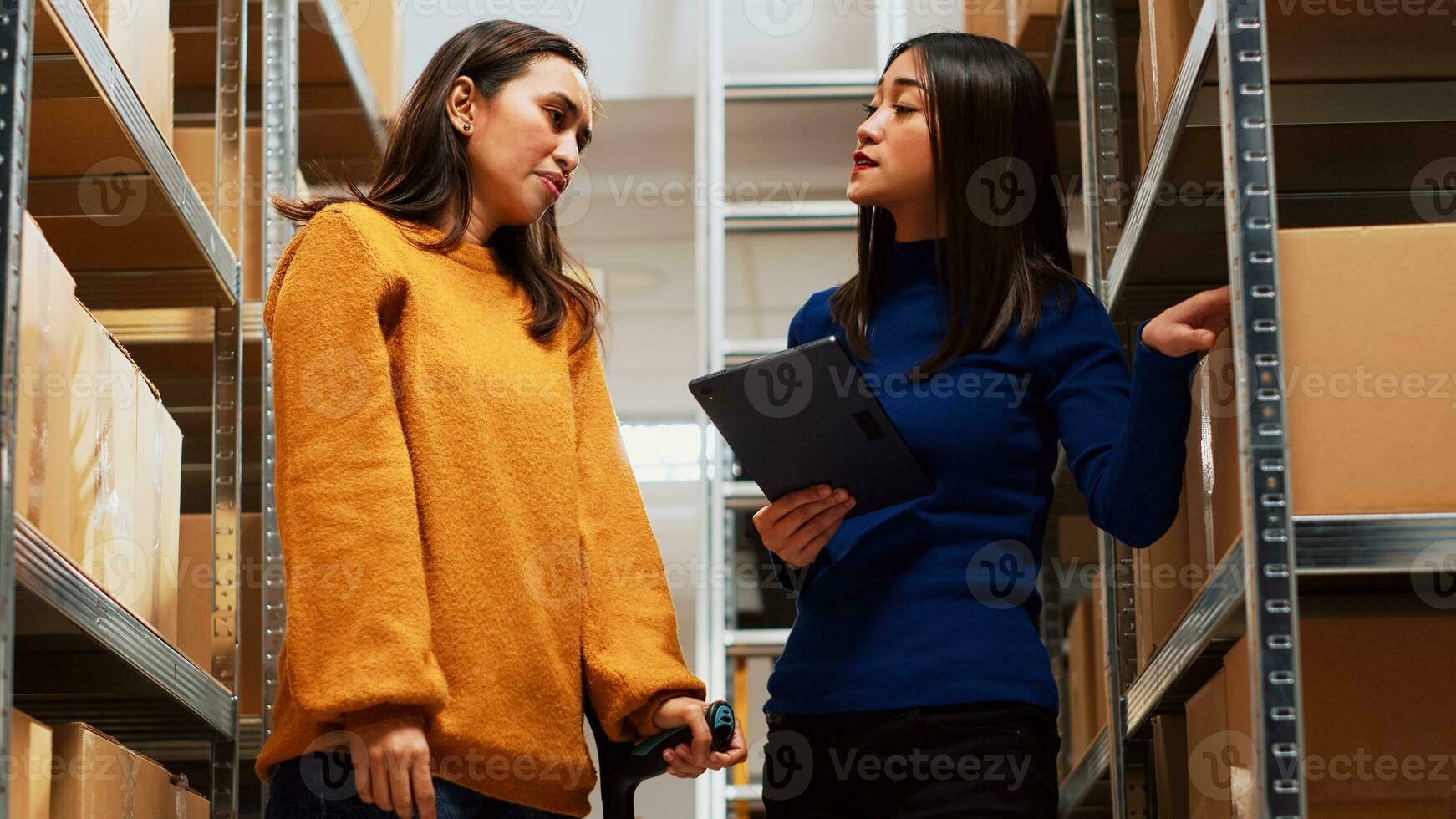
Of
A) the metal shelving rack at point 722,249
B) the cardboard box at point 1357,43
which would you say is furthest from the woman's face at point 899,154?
the metal shelving rack at point 722,249

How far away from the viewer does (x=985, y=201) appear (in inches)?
68.3

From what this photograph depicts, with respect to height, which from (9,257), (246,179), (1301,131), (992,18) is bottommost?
(9,257)

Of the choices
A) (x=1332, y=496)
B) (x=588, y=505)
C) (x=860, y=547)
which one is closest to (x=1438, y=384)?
(x=1332, y=496)

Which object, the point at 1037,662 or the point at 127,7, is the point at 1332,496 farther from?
the point at 127,7

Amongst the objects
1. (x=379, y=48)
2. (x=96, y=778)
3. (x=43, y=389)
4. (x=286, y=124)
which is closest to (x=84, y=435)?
(x=43, y=389)

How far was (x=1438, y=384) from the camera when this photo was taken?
4.49 feet

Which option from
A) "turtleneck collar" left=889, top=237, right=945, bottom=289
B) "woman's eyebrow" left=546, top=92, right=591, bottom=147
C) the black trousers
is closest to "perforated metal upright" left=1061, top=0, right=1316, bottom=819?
the black trousers

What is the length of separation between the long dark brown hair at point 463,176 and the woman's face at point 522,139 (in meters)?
0.01

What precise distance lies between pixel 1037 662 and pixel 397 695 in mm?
599

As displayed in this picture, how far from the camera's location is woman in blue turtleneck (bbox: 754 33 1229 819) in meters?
1.50

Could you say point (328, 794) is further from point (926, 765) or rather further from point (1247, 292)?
point (1247, 292)

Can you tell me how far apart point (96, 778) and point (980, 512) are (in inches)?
37.1

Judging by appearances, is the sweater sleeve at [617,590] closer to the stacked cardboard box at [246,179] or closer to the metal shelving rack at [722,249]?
the stacked cardboard box at [246,179]

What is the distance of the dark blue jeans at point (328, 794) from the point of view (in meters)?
1.43
